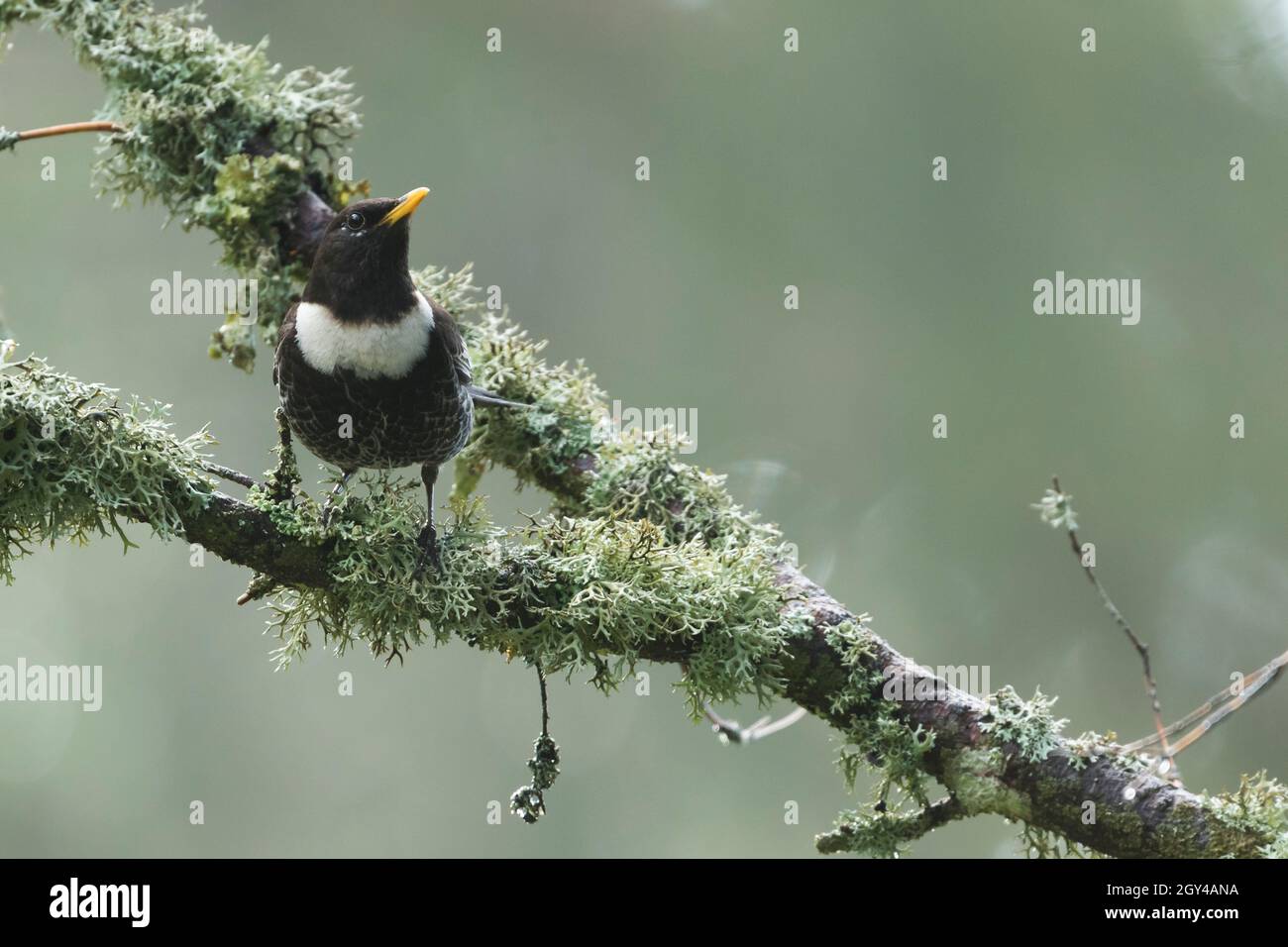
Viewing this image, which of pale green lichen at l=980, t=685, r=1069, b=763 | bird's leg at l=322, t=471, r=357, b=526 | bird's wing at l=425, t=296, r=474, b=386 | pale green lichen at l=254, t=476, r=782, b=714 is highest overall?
bird's wing at l=425, t=296, r=474, b=386

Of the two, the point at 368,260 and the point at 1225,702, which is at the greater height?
the point at 368,260

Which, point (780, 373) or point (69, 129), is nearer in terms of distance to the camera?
point (69, 129)

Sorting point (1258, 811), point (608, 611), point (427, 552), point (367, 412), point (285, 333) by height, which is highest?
point (285, 333)

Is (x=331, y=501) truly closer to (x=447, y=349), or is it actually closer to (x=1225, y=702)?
(x=447, y=349)

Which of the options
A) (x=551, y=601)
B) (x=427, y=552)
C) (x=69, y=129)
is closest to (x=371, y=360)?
(x=427, y=552)

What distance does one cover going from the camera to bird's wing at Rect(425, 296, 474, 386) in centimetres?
324

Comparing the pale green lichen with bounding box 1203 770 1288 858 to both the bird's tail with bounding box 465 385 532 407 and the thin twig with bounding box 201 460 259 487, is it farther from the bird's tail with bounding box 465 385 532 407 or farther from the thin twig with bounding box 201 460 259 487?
the thin twig with bounding box 201 460 259 487

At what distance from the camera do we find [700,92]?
1033cm

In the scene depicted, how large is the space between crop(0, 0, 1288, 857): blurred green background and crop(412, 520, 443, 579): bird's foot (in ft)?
19.3

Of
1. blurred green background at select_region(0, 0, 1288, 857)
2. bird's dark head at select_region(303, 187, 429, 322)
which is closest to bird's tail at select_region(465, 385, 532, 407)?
bird's dark head at select_region(303, 187, 429, 322)

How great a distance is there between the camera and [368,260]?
330 centimetres

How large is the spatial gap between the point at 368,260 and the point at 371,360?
1.02 ft

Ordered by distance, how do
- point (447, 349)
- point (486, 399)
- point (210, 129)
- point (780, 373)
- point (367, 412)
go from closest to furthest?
point (367, 412) < point (447, 349) < point (486, 399) < point (210, 129) < point (780, 373)
